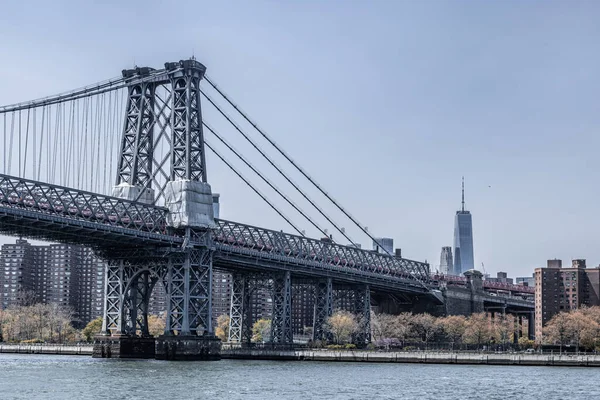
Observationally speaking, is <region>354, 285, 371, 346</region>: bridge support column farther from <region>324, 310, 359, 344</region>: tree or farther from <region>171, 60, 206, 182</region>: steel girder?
<region>171, 60, 206, 182</region>: steel girder

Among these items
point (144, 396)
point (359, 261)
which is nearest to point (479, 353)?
point (359, 261)

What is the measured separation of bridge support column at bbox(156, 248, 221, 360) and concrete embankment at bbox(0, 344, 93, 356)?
3852 centimetres

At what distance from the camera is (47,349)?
171 m

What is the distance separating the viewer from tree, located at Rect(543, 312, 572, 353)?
561 feet

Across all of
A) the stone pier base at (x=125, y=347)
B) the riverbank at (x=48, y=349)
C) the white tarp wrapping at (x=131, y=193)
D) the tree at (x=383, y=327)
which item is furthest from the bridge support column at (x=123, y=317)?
the tree at (x=383, y=327)

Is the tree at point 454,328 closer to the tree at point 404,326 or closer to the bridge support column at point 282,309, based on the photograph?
the tree at point 404,326

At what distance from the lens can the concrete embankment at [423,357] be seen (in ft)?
418

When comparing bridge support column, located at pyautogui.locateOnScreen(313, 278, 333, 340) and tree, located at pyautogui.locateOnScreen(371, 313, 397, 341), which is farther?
tree, located at pyautogui.locateOnScreen(371, 313, 397, 341)

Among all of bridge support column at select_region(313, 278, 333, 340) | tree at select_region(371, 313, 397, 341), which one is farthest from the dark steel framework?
tree at select_region(371, 313, 397, 341)

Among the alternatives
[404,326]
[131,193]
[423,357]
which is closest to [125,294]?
[131,193]

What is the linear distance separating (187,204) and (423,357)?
3927 cm

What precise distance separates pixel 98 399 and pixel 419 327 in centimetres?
12496

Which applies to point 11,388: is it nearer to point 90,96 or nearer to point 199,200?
point 199,200

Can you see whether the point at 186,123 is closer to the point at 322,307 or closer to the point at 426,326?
the point at 322,307
